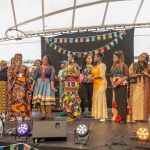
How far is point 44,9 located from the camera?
8.62 meters

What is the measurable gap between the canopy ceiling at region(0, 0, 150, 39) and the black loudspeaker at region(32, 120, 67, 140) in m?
5.44

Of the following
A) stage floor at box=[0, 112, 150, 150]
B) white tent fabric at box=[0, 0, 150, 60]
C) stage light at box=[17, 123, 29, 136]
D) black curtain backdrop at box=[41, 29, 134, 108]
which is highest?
white tent fabric at box=[0, 0, 150, 60]

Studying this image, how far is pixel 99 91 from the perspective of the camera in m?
5.59

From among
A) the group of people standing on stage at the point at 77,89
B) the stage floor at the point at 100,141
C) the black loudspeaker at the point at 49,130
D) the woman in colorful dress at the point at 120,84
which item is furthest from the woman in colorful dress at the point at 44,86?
the black loudspeaker at the point at 49,130

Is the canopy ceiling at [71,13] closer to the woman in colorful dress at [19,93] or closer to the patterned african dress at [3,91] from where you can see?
the patterned african dress at [3,91]

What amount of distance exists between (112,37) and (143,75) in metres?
3.38

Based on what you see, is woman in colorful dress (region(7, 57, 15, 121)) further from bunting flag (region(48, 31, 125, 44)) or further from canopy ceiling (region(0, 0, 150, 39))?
bunting flag (region(48, 31, 125, 44))

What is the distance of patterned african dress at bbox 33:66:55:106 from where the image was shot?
17.9 ft

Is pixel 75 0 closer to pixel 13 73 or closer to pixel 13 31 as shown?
pixel 13 31

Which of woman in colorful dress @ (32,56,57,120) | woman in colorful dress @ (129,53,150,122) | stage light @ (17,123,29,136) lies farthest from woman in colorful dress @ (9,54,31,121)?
woman in colorful dress @ (129,53,150,122)

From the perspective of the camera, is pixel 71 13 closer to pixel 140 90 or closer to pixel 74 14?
pixel 74 14

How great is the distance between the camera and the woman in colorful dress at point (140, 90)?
5.39 metres

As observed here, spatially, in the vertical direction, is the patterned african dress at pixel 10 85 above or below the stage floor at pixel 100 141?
above

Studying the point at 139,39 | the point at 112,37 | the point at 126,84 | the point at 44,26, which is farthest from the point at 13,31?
the point at 126,84
